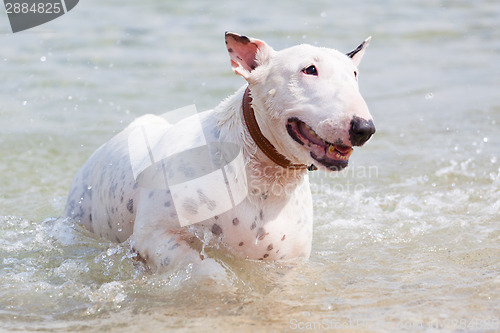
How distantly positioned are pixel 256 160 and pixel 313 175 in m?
2.91

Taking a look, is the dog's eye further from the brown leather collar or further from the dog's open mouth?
the brown leather collar

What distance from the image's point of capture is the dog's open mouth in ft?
11.3

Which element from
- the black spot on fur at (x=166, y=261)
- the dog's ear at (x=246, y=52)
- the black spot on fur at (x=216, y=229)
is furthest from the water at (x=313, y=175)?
the dog's ear at (x=246, y=52)

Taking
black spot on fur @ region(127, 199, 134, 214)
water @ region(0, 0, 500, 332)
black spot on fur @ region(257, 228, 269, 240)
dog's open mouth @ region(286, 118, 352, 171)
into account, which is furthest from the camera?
black spot on fur @ region(127, 199, 134, 214)

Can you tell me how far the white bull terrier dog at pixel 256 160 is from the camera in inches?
136

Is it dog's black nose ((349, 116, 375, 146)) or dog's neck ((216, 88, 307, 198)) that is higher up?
dog's black nose ((349, 116, 375, 146))

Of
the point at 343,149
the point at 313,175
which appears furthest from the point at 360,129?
the point at 313,175

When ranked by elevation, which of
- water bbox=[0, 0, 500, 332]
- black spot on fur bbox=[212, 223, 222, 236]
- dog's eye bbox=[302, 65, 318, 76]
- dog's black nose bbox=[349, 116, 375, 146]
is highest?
dog's eye bbox=[302, 65, 318, 76]

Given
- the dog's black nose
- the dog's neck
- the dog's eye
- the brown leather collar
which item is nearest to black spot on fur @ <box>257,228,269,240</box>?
the dog's neck

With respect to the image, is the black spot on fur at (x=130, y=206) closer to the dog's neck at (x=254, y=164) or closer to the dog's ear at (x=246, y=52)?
the dog's neck at (x=254, y=164)

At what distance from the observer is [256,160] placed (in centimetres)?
370

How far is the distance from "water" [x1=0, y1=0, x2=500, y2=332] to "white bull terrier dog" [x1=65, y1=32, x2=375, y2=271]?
191 mm

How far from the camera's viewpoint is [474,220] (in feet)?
16.8

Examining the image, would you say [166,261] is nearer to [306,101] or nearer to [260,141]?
[260,141]
